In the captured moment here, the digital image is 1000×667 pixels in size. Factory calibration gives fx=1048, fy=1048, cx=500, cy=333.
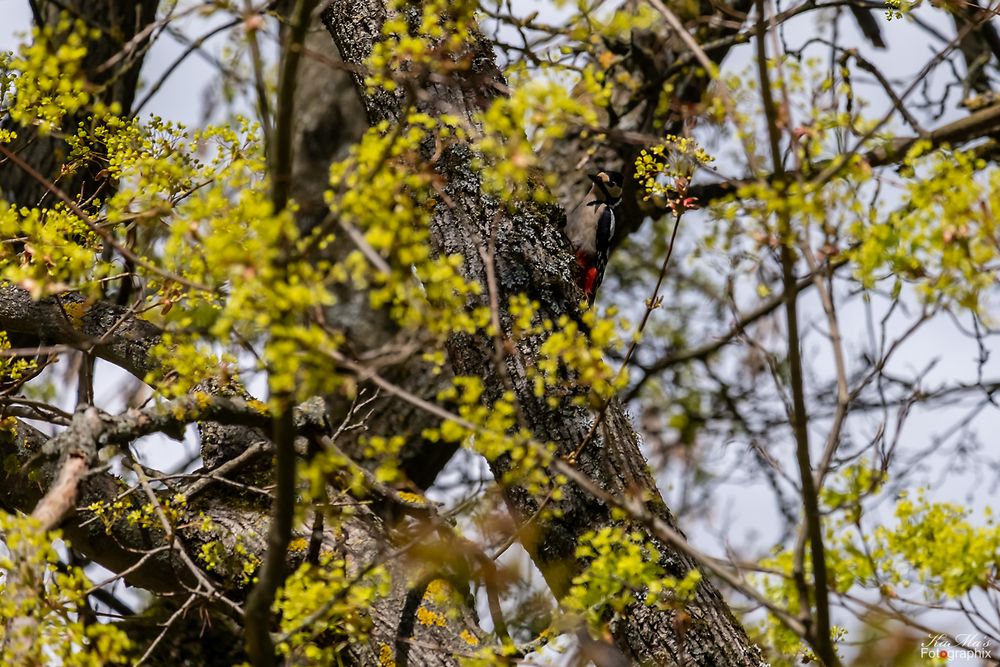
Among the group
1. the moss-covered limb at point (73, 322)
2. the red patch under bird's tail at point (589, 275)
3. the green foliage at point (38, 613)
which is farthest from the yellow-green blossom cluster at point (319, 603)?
the red patch under bird's tail at point (589, 275)

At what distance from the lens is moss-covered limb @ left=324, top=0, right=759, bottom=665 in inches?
112

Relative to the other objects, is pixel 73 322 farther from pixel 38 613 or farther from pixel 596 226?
pixel 596 226

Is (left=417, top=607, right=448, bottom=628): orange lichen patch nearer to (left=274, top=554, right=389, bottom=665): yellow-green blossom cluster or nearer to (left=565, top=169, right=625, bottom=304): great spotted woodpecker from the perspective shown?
(left=274, top=554, right=389, bottom=665): yellow-green blossom cluster

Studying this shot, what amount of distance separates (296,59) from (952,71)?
174 inches

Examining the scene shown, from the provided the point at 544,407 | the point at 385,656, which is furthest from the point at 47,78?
the point at 385,656

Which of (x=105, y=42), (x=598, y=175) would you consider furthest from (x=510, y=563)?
(x=105, y=42)

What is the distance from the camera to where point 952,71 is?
17.1ft

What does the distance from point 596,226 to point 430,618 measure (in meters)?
2.71

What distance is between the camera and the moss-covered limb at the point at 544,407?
9.31ft

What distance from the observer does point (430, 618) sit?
3.15 meters

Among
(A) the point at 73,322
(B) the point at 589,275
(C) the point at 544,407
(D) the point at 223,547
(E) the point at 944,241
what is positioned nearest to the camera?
(E) the point at 944,241

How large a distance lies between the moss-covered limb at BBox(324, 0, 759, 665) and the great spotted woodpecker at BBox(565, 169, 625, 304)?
1890 mm

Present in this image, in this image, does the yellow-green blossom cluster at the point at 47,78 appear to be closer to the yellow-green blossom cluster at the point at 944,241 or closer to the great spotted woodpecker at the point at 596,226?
the yellow-green blossom cluster at the point at 944,241

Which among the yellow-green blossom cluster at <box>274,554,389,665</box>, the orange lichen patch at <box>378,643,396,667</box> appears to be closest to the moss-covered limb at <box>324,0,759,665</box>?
the orange lichen patch at <box>378,643,396,667</box>
